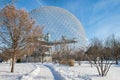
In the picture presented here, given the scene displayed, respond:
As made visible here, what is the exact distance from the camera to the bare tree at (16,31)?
26062 millimetres

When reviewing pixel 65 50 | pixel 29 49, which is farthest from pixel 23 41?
pixel 65 50

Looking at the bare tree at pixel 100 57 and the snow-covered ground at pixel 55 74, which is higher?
the bare tree at pixel 100 57

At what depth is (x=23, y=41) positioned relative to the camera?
26938 mm

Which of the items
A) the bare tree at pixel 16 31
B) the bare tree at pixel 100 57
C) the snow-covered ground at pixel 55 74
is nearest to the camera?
the snow-covered ground at pixel 55 74

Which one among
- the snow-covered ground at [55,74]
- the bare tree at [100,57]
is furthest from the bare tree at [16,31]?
the bare tree at [100,57]

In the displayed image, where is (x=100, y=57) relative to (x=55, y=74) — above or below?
above

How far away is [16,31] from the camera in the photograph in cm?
2622

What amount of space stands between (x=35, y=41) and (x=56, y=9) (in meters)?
86.2

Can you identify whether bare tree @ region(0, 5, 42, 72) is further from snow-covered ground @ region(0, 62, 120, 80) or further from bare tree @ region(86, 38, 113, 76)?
bare tree @ region(86, 38, 113, 76)

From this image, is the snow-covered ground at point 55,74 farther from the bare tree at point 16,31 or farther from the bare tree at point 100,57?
the bare tree at point 16,31

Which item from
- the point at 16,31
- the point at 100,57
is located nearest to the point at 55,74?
the point at 16,31

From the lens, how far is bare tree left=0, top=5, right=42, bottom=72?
26.1 metres

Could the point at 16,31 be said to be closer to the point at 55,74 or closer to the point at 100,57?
the point at 55,74

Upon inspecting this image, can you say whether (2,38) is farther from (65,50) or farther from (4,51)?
(65,50)
